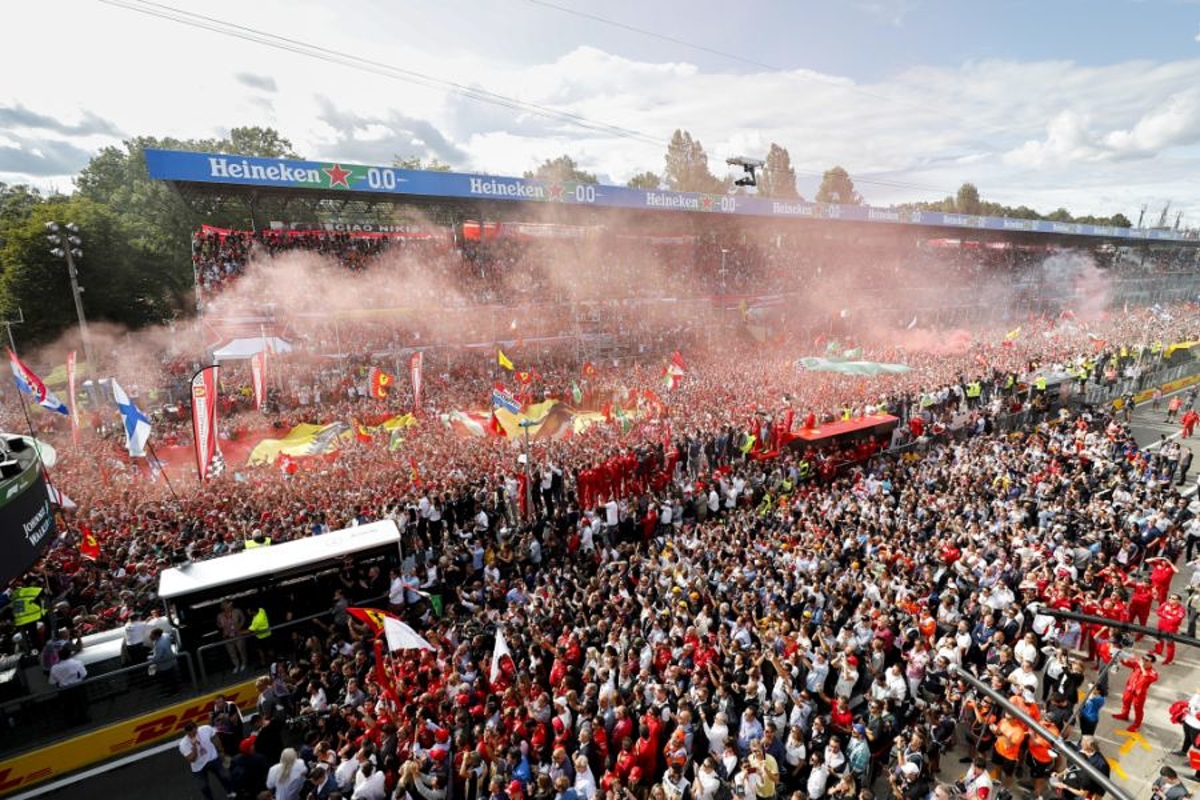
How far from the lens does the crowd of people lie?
6793 millimetres

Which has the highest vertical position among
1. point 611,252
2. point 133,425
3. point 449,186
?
point 449,186

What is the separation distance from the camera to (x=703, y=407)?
795 inches

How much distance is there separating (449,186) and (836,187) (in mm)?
78324

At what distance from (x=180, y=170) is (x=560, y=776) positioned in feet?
81.6

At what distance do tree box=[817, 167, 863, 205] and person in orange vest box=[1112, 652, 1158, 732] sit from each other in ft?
299

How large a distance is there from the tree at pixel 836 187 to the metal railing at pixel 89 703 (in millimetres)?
95165

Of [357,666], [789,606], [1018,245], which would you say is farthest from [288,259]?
[1018,245]

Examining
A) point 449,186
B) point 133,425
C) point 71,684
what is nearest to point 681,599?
point 71,684

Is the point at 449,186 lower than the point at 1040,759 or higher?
higher

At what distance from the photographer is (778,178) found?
84750 mm

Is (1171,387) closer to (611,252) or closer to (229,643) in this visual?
(611,252)

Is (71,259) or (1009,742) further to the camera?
(71,259)

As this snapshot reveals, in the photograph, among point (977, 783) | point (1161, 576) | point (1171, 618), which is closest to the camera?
point (977, 783)

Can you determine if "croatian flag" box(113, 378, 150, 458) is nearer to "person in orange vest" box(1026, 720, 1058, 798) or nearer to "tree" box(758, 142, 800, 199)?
"person in orange vest" box(1026, 720, 1058, 798)
